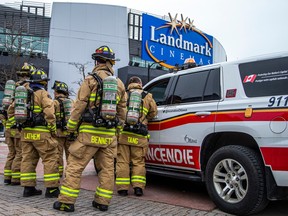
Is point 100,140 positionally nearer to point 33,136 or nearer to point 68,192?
point 68,192

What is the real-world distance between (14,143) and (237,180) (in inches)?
160

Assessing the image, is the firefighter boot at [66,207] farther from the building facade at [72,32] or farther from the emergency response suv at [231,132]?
the building facade at [72,32]

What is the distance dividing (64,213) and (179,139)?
1.97m

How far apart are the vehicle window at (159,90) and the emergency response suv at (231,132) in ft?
0.72

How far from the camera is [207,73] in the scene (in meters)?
5.07

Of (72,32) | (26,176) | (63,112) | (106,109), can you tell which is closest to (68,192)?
(106,109)

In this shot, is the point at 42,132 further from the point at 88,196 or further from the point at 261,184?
the point at 261,184

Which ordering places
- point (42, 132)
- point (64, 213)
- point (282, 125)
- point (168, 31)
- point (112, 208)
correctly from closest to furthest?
1. point (282, 125)
2. point (64, 213)
3. point (112, 208)
4. point (42, 132)
5. point (168, 31)

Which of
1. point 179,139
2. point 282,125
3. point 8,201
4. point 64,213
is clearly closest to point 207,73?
point 179,139

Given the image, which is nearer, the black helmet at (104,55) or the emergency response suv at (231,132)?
the emergency response suv at (231,132)

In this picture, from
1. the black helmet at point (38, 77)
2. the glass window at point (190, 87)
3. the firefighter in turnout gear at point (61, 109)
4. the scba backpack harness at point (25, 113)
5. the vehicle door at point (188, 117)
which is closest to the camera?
the vehicle door at point (188, 117)

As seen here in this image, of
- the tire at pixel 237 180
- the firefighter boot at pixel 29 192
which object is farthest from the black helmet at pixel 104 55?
the firefighter boot at pixel 29 192

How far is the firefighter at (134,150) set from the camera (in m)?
5.29

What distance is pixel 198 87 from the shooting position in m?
5.14
